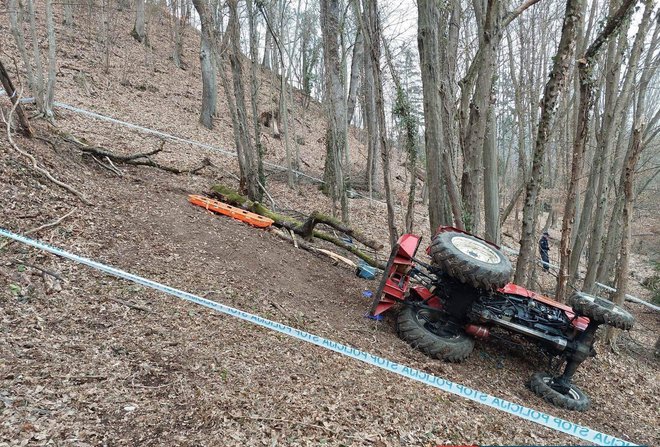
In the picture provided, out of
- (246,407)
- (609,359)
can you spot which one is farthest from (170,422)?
(609,359)

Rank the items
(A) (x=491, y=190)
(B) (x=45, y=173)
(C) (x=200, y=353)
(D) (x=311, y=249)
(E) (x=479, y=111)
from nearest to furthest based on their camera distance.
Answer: (C) (x=200, y=353) < (B) (x=45, y=173) < (E) (x=479, y=111) < (D) (x=311, y=249) < (A) (x=491, y=190)

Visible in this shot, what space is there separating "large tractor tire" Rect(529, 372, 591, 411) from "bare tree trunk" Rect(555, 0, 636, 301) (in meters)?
2.75

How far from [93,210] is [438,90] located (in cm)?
503

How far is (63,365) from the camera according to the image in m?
2.86

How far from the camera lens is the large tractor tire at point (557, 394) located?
441 cm

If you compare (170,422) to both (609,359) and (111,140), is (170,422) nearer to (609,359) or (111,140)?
(609,359)

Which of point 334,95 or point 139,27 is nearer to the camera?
point 334,95

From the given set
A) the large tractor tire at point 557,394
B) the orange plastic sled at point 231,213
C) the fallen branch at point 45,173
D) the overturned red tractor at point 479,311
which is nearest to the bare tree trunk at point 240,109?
the orange plastic sled at point 231,213

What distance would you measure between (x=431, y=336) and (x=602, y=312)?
180cm

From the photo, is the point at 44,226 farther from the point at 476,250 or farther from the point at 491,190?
the point at 491,190

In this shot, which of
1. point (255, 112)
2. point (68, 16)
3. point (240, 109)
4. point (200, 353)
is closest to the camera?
point (200, 353)

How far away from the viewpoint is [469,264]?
4371mm

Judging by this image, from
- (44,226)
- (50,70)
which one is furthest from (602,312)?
(50,70)

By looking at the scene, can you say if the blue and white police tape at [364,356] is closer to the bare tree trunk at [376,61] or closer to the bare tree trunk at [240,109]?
the bare tree trunk at [376,61]
